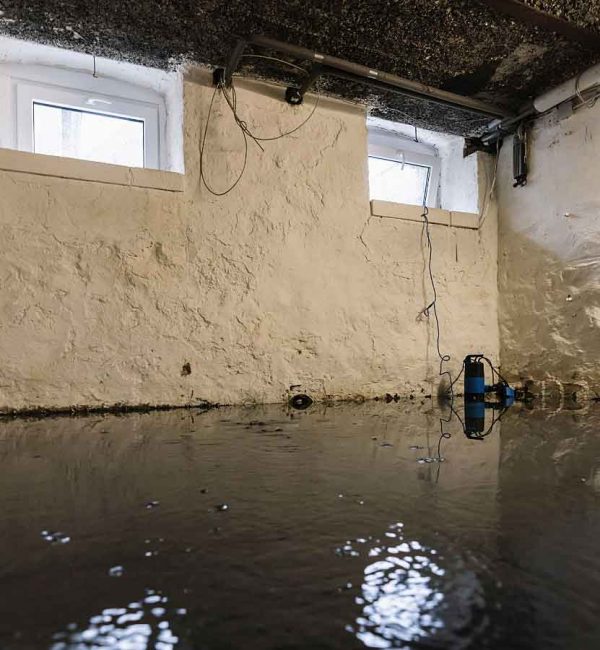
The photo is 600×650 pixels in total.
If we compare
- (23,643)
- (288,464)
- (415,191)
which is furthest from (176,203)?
(23,643)

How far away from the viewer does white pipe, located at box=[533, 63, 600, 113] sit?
106 inches

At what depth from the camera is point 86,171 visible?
2354 mm

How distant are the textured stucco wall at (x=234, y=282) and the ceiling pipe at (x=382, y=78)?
337mm

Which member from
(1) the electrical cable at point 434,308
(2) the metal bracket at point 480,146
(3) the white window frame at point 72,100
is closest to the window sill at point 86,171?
(3) the white window frame at point 72,100


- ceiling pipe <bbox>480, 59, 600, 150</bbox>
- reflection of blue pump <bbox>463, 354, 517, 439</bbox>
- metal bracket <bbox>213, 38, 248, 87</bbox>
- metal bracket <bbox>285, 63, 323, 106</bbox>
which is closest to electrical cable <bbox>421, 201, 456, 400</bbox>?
reflection of blue pump <bbox>463, 354, 517, 439</bbox>

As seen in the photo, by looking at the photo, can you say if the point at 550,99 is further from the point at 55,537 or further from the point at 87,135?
the point at 55,537

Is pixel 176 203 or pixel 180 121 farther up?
pixel 180 121

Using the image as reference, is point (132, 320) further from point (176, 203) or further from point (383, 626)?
point (383, 626)

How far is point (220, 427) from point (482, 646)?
1.47 metres

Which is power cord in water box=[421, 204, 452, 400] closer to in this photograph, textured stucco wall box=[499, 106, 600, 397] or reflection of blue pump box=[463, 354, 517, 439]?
reflection of blue pump box=[463, 354, 517, 439]

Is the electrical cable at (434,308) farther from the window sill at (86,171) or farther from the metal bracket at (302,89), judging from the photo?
the window sill at (86,171)

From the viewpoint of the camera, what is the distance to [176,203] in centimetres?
253

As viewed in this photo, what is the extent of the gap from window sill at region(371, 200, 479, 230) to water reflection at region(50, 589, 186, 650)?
274 cm

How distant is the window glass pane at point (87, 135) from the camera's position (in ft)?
9.07
